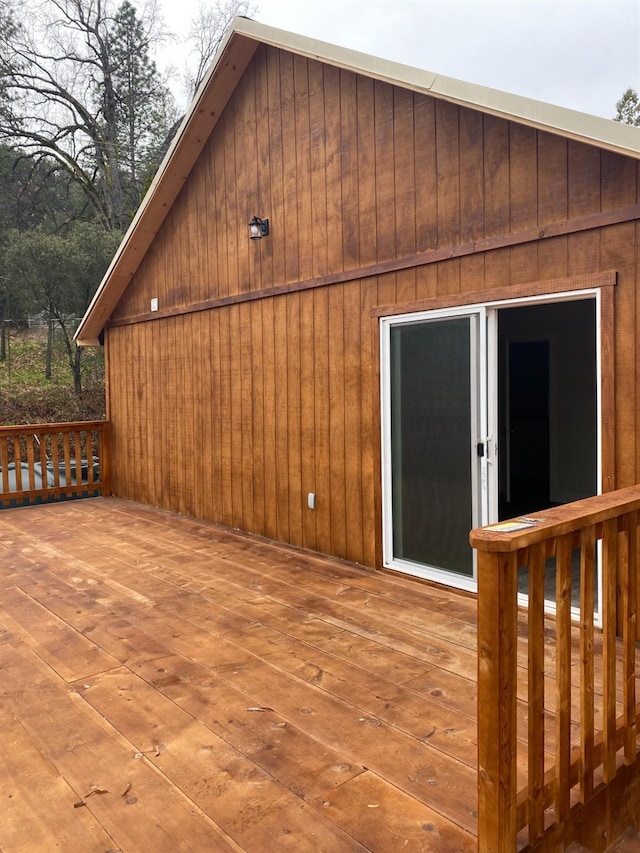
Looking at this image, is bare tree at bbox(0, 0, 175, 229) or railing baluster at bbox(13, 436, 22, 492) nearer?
railing baluster at bbox(13, 436, 22, 492)

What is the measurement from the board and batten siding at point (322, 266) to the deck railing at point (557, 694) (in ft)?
4.75

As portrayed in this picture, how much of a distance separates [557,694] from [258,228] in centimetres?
448

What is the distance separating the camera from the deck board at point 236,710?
A: 188 centimetres

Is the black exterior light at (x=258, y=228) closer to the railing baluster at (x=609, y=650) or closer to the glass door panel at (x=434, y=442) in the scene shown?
the glass door panel at (x=434, y=442)

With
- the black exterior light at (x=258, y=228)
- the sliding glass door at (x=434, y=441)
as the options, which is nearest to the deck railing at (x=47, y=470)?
the black exterior light at (x=258, y=228)

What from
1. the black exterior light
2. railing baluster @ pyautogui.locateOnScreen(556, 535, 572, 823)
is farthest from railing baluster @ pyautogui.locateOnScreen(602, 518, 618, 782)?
the black exterior light

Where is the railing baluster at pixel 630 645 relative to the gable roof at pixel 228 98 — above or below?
below

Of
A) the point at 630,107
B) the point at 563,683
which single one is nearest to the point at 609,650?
the point at 563,683

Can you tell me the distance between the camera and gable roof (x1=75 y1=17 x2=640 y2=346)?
2.90 m

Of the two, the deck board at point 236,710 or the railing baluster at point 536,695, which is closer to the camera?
the railing baluster at point 536,695

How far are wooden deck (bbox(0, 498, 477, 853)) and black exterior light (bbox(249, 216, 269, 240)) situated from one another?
9.08 ft

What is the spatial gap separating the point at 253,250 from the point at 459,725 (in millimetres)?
4241

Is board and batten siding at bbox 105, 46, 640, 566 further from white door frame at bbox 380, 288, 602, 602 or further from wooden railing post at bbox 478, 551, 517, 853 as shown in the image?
wooden railing post at bbox 478, 551, 517, 853

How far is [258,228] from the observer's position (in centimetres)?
535
